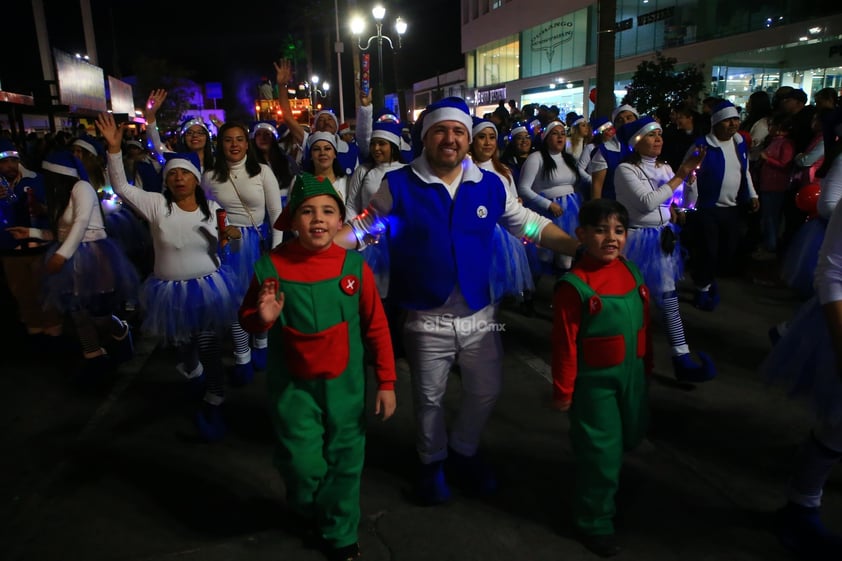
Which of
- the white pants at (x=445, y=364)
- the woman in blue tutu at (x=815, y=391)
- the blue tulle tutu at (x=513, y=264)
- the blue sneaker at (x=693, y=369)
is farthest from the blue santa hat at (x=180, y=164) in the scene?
the blue sneaker at (x=693, y=369)

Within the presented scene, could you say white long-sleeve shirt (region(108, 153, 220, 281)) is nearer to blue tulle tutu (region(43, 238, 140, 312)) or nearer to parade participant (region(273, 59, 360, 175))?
blue tulle tutu (region(43, 238, 140, 312))

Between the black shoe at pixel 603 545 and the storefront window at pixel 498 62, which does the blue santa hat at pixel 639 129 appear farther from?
the storefront window at pixel 498 62

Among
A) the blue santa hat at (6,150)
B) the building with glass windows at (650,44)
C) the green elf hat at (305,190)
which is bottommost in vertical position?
the green elf hat at (305,190)

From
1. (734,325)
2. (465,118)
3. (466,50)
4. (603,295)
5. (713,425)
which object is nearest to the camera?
(603,295)

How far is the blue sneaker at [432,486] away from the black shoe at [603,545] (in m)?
0.83

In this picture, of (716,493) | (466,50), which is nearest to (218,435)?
(716,493)

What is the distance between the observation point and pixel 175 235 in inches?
173

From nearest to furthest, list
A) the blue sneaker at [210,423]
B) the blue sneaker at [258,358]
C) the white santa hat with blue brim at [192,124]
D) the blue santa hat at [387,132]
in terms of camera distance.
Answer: the blue sneaker at [210,423] → the blue sneaker at [258,358] → the blue santa hat at [387,132] → the white santa hat with blue brim at [192,124]

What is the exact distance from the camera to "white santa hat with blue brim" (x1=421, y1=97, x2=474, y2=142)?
330 centimetres

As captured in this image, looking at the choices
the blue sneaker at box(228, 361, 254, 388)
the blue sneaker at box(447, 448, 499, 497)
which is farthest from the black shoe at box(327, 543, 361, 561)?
the blue sneaker at box(228, 361, 254, 388)

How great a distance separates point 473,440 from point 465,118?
1877 millimetres

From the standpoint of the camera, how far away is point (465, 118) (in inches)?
132

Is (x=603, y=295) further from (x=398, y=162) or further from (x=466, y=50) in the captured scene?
(x=466, y=50)

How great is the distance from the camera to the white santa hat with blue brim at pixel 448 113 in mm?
3297
